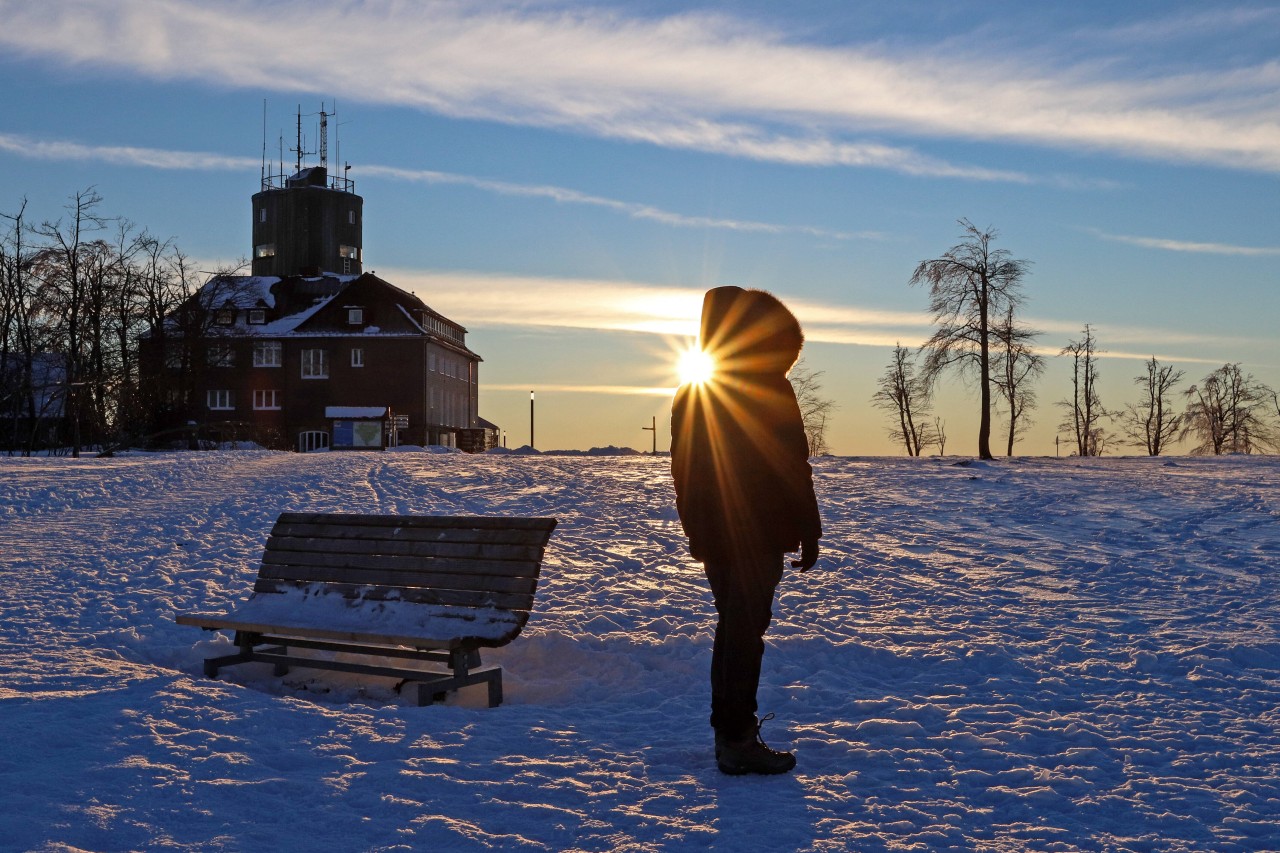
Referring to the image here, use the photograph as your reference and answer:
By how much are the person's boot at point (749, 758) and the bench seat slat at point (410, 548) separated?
2109 millimetres

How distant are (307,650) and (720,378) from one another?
4.81 m

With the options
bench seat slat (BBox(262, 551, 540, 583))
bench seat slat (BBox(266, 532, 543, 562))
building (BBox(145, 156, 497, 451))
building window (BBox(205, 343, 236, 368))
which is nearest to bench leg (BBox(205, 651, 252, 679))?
bench seat slat (BBox(262, 551, 540, 583))

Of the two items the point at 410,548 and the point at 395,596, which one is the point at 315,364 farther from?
the point at 395,596

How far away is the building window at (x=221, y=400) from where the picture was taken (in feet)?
205

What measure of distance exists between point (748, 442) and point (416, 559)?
123 inches

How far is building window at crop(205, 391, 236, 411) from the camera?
6241 cm

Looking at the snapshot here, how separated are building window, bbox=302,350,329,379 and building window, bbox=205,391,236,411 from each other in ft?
14.4

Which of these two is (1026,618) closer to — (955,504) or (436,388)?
(955,504)

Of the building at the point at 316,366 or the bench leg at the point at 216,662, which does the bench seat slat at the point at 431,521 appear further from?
the building at the point at 316,366

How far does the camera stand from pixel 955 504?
17.1 m

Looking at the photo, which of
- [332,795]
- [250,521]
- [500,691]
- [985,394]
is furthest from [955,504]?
[985,394]

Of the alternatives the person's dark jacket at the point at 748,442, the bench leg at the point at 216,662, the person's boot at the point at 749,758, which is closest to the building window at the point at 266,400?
the bench leg at the point at 216,662

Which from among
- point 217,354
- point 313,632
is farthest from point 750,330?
point 217,354

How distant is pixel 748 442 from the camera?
→ 217 inches
